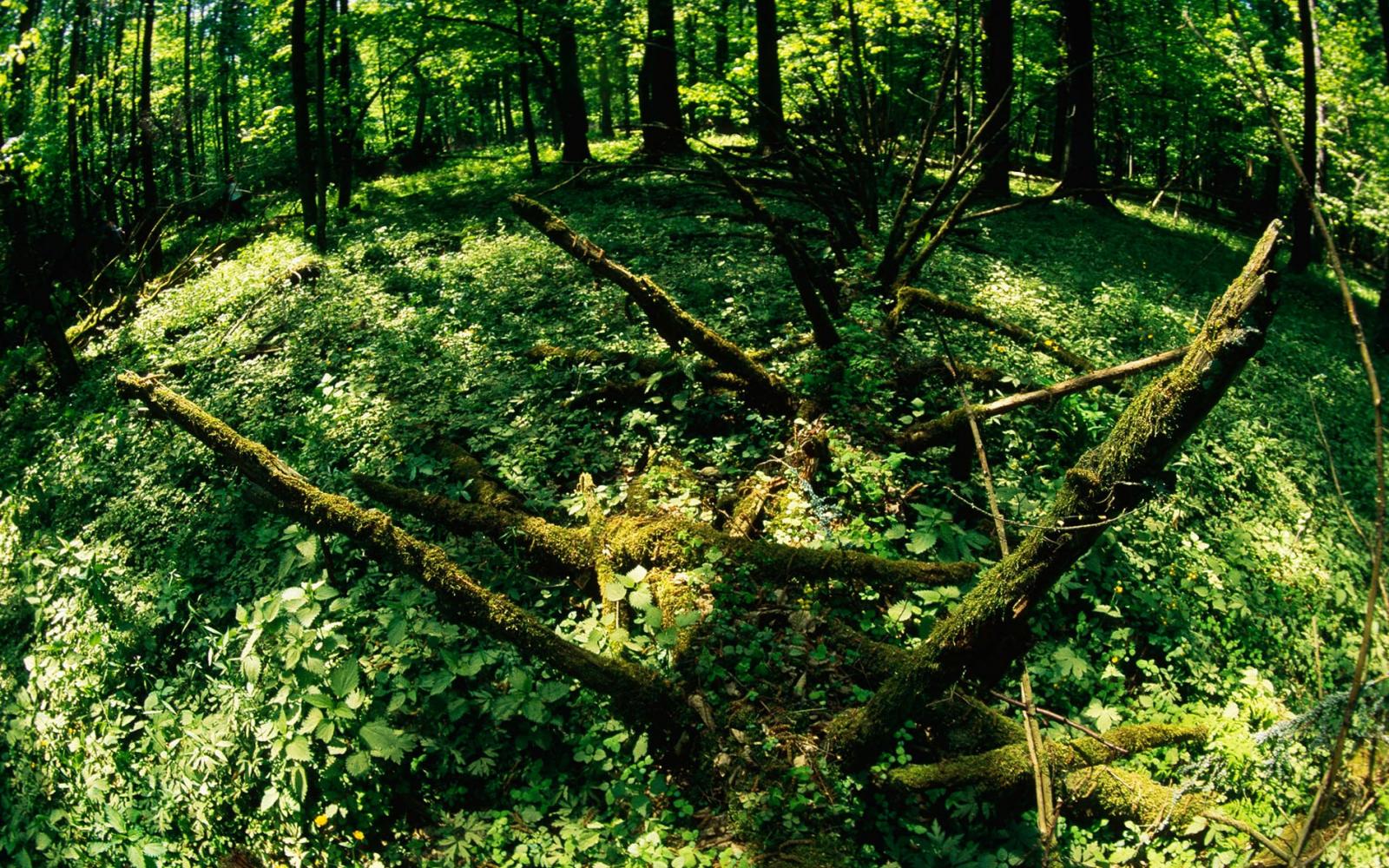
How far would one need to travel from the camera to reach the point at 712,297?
25.8 ft

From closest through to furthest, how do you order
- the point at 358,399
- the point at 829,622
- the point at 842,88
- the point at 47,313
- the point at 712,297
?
the point at 829,622 < the point at 358,399 < the point at 712,297 < the point at 47,313 < the point at 842,88

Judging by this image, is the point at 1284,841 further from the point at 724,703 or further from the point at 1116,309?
the point at 1116,309

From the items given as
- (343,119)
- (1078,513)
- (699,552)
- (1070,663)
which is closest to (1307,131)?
(1070,663)

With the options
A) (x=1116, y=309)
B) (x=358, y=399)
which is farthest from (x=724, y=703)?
(x=1116, y=309)

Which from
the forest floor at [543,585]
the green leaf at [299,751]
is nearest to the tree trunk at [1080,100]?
the forest floor at [543,585]

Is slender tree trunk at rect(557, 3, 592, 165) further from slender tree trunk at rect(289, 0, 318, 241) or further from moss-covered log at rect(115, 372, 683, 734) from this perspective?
moss-covered log at rect(115, 372, 683, 734)

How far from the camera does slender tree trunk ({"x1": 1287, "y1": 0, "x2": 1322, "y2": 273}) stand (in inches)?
547

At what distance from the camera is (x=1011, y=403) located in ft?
15.6

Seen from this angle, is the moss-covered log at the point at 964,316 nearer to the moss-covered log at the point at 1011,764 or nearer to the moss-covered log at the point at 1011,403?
the moss-covered log at the point at 1011,403

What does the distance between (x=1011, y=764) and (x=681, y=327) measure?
3610mm

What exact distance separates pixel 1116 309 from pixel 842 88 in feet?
25.5

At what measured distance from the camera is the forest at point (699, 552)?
3.05 m

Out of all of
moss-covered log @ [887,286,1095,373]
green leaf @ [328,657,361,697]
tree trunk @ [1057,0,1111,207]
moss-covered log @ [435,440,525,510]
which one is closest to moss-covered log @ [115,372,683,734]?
green leaf @ [328,657,361,697]

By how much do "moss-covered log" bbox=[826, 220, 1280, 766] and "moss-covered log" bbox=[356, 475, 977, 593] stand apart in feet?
2.13
